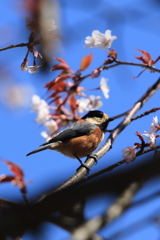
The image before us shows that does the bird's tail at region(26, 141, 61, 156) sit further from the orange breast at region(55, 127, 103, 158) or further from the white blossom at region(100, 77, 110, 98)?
the white blossom at region(100, 77, 110, 98)

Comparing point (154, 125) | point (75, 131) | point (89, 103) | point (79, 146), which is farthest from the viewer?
point (75, 131)

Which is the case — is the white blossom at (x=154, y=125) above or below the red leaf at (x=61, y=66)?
below

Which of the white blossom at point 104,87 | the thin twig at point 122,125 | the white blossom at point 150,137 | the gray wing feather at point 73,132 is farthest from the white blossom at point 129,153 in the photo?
the gray wing feather at point 73,132

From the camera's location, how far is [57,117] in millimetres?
3357

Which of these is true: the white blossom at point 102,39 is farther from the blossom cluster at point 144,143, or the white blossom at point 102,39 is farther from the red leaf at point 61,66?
the blossom cluster at point 144,143

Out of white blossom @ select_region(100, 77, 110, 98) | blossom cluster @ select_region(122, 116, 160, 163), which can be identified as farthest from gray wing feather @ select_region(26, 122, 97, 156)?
blossom cluster @ select_region(122, 116, 160, 163)

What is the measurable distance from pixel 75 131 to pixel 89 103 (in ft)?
1.78

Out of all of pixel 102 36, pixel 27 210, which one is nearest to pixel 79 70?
pixel 102 36

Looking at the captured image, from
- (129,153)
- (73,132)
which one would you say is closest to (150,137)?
(129,153)

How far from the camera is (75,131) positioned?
379 cm

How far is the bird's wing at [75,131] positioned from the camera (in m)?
3.61

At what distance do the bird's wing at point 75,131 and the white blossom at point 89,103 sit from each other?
16.7 inches

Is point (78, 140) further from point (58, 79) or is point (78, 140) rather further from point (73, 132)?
point (58, 79)

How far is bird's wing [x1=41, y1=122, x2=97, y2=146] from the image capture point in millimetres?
3614
